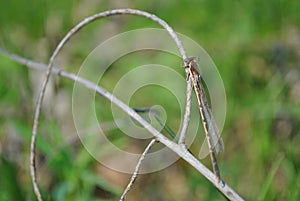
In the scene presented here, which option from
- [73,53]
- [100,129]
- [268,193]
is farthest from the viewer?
[73,53]

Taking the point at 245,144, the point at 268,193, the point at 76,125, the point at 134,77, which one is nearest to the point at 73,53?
the point at 134,77

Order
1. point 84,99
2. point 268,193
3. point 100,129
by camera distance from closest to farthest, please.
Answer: point 268,193 < point 100,129 < point 84,99

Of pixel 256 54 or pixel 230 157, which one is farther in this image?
pixel 256 54

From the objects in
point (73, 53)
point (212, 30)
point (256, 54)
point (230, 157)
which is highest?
point (73, 53)

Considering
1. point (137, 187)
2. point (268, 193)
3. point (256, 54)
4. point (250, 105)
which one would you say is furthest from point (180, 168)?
point (268, 193)

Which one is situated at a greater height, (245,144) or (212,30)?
(212,30)

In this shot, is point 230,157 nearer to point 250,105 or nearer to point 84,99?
point 250,105

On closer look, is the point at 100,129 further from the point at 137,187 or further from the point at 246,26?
the point at 246,26
